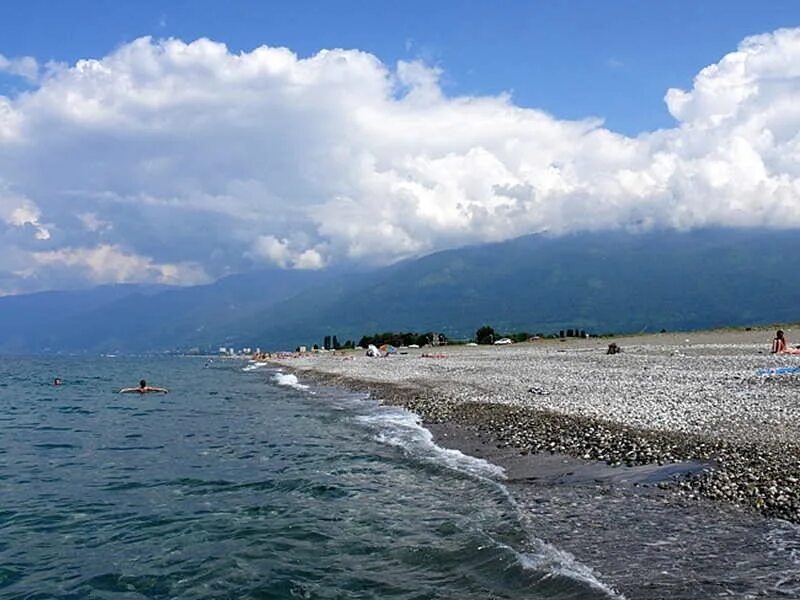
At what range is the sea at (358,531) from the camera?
9523mm

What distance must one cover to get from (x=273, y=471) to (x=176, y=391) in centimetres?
3801

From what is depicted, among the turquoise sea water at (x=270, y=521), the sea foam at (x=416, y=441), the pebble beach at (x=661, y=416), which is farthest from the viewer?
the sea foam at (x=416, y=441)

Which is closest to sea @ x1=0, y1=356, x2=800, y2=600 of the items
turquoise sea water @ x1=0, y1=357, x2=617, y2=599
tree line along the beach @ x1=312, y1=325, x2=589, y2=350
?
turquoise sea water @ x1=0, y1=357, x2=617, y2=599

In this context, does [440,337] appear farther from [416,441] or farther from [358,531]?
[358,531]

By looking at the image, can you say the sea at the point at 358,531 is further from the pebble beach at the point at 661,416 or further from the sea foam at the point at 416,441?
the pebble beach at the point at 661,416

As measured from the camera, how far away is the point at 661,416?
66.6 ft

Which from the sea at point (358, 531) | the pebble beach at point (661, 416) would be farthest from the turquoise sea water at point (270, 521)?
the pebble beach at point (661, 416)

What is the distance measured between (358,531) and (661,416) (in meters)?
11.5

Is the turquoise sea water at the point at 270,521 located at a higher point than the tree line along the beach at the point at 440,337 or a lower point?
lower

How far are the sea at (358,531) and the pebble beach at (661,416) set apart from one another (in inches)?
50.2

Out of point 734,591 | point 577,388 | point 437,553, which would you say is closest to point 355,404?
point 577,388

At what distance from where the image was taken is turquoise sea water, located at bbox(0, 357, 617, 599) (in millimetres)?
10047

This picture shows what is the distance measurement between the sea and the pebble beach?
1.28 meters

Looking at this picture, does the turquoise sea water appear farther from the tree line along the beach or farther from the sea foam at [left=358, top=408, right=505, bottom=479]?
the tree line along the beach
